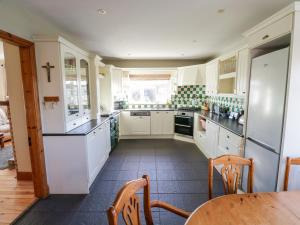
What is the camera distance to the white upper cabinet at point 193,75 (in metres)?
4.81

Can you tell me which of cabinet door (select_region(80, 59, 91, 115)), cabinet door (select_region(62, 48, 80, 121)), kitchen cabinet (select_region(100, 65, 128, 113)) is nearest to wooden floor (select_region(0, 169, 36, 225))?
cabinet door (select_region(62, 48, 80, 121))

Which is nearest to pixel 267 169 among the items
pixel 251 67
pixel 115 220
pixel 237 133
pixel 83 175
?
pixel 237 133

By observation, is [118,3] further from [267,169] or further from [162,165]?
[162,165]

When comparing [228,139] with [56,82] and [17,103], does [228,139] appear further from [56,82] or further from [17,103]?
[17,103]

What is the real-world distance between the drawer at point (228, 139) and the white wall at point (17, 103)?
3.16 m

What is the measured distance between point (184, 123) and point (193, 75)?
1350mm

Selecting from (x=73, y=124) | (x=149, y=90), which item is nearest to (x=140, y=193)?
(x=73, y=124)

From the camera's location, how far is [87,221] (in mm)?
1955

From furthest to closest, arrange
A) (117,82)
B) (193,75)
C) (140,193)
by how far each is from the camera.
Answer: (117,82)
(193,75)
(140,193)

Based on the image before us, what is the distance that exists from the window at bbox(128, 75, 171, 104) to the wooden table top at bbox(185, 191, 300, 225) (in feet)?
15.4

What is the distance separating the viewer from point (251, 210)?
104 centimetres

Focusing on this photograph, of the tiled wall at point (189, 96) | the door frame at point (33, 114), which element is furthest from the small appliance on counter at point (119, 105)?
the door frame at point (33, 114)

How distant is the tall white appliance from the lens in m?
1.69

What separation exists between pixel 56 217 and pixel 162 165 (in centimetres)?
190
